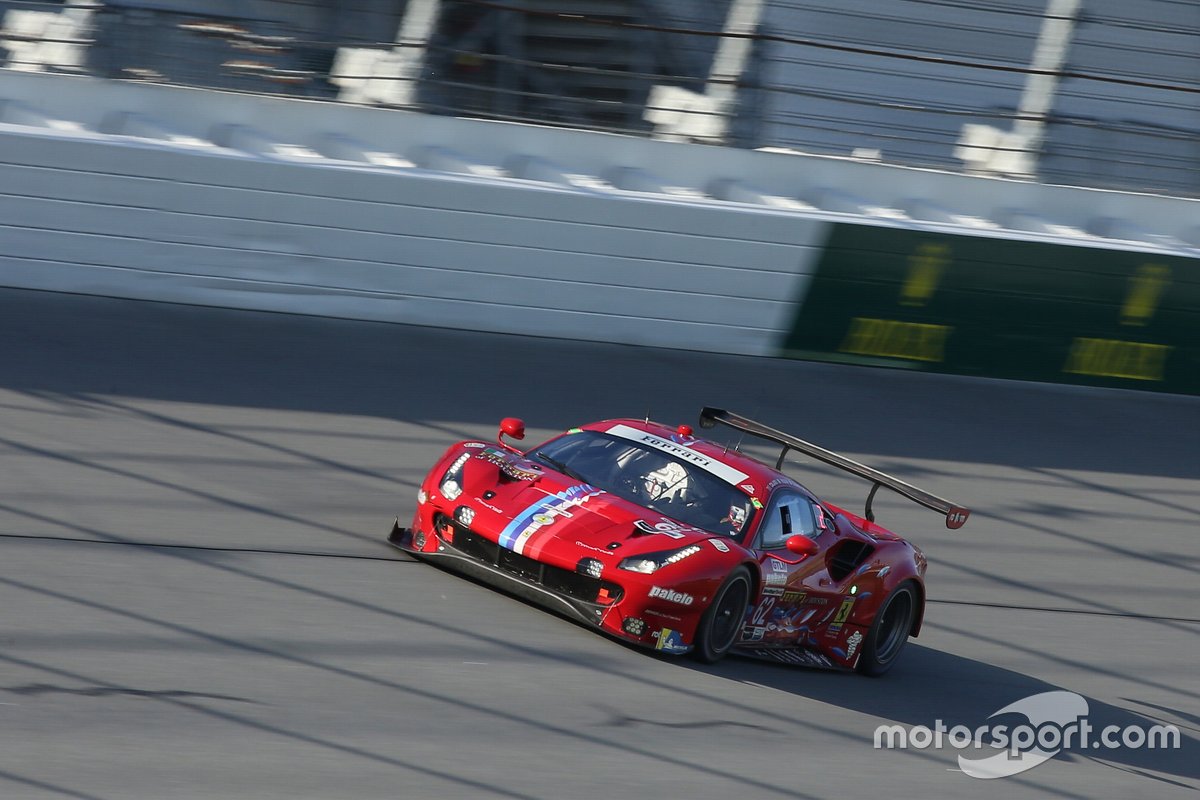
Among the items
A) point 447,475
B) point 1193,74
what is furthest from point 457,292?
point 1193,74

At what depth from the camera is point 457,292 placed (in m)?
11.6

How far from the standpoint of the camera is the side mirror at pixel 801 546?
715cm

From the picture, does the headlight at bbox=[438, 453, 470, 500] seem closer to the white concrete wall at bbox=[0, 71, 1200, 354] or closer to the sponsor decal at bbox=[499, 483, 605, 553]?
the sponsor decal at bbox=[499, 483, 605, 553]

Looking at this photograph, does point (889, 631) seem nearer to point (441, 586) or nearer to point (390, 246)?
point (441, 586)

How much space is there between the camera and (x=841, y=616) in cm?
771

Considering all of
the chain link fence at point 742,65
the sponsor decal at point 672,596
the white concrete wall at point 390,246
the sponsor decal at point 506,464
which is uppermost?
the chain link fence at point 742,65

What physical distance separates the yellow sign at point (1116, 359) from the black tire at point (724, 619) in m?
7.08

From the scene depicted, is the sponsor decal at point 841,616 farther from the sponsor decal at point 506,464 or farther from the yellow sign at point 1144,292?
the yellow sign at point 1144,292

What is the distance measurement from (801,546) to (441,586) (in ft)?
5.65

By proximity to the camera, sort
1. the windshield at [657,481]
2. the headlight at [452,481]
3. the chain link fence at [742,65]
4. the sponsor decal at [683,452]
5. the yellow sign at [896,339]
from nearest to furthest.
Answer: the headlight at [452,481], the windshield at [657,481], the sponsor decal at [683,452], the chain link fence at [742,65], the yellow sign at [896,339]

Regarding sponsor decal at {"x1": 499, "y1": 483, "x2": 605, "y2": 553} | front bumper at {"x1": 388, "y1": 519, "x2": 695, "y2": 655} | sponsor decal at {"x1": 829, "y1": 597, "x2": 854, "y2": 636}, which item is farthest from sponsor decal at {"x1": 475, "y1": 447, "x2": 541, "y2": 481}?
sponsor decal at {"x1": 829, "y1": 597, "x2": 854, "y2": 636}

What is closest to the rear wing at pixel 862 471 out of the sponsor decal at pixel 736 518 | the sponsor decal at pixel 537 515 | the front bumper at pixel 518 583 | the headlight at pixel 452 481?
the sponsor decal at pixel 736 518

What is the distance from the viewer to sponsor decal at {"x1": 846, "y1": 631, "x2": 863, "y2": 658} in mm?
7797

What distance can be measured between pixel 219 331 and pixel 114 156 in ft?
4.85
